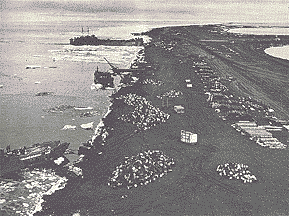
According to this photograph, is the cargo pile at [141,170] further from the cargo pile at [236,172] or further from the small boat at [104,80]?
the small boat at [104,80]

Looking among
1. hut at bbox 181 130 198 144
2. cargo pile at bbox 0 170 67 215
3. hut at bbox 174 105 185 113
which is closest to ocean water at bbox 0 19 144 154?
cargo pile at bbox 0 170 67 215

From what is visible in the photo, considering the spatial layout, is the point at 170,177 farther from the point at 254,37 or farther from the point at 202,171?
the point at 254,37

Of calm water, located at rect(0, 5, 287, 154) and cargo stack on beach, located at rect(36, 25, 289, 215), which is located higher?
calm water, located at rect(0, 5, 287, 154)

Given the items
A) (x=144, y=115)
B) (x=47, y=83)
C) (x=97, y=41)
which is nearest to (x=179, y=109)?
(x=144, y=115)

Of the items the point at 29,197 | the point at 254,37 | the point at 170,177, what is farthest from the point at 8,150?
the point at 254,37

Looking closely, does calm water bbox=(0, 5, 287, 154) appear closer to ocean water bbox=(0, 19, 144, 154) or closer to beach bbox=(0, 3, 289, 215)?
ocean water bbox=(0, 19, 144, 154)

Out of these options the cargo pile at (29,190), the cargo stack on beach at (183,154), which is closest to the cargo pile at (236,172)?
the cargo stack on beach at (183,154)
